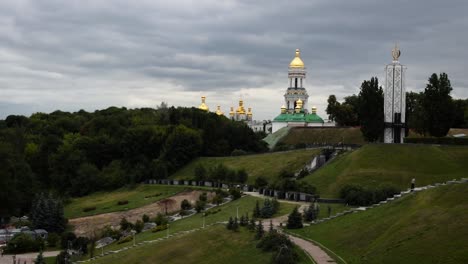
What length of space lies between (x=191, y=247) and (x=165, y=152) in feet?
169

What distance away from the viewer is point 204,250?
37906mm

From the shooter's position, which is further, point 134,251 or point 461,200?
point 134,251

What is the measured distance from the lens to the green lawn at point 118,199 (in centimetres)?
6838

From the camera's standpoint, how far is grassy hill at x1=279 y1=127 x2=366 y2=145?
96938 mm

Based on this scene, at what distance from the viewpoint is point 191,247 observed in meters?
39.1

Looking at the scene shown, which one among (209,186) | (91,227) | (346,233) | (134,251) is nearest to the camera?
(346,233)

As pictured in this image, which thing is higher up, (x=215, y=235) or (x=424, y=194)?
(x=424, y=194)

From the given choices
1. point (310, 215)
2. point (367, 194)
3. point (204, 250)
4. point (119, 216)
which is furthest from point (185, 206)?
point (204, 250)

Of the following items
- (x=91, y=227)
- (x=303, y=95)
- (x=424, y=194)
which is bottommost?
(x=91, y=227)

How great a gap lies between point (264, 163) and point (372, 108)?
667 inches

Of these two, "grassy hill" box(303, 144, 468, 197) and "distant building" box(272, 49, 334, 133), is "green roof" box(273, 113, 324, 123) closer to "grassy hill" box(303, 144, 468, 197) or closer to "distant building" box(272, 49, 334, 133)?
"distant building" box(272, 49, 334, 133)

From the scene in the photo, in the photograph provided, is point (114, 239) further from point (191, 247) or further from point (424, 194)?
point (424, 194)

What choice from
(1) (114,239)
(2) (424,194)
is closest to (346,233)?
(2) (424,194)

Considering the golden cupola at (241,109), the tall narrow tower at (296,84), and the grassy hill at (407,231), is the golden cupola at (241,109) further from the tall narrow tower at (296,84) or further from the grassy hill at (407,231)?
the grassy hill at (407,231)
